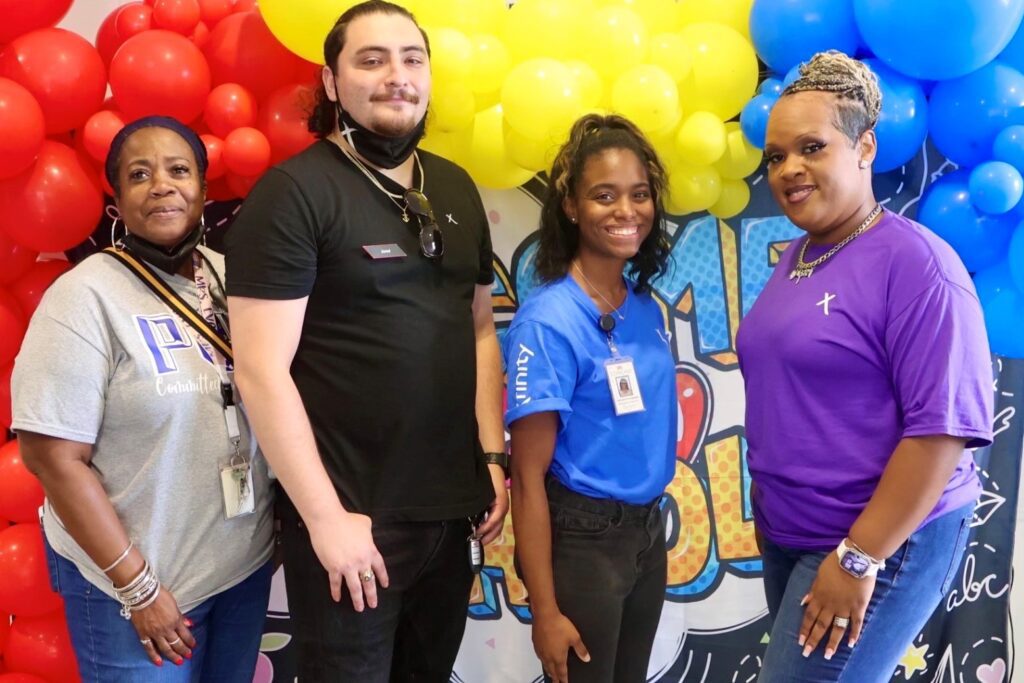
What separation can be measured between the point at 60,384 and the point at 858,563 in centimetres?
150

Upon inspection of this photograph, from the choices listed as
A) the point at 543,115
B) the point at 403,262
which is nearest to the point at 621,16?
the point at 543,115

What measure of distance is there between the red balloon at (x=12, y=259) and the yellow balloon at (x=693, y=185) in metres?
1.71

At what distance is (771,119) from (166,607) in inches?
59.9

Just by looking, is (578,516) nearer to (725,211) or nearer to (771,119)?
(771,119)

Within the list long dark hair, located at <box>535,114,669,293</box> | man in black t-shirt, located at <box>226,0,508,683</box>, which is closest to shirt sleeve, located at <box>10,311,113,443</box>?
man in black t-shirt, located at <box>226,0,508,683</box>

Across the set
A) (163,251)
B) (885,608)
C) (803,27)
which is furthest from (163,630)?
(803,27)

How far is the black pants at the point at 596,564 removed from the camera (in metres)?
1.71

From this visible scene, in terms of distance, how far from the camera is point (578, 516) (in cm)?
174

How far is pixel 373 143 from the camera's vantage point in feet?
5.35

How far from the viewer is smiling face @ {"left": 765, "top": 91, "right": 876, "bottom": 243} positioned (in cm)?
150

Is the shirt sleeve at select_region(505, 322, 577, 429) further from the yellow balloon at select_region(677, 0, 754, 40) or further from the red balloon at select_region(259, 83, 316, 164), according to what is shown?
the yellow balloon at select_region(677, 0, 754, 40)

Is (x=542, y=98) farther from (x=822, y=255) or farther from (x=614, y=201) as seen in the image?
(x=822, y=255)

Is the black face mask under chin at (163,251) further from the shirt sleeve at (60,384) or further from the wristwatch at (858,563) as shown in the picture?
the wristwatch at (858,563)

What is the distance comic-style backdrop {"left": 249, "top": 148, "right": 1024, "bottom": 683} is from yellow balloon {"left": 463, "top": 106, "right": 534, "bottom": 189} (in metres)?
0.25
